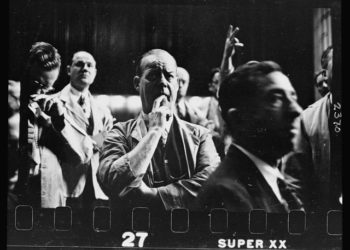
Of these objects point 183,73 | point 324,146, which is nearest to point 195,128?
point 183,73

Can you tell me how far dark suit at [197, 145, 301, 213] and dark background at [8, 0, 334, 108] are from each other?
0.47m

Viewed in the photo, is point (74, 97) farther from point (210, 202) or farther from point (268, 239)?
point (268, 239)

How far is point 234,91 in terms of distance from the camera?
11.5 feet

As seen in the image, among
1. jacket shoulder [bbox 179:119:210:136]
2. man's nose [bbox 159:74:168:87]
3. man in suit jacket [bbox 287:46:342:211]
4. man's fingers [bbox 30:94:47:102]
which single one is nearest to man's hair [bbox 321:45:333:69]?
man in suit jacket [bbox 287:46:342:211]

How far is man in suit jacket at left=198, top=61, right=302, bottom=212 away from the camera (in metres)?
3.46

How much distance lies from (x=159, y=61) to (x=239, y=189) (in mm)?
907

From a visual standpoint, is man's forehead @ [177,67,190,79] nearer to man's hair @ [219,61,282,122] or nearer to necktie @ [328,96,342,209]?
man's hair @ [219,61,282,122]

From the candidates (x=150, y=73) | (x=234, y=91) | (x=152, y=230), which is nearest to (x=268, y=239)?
(x=152, y=230)

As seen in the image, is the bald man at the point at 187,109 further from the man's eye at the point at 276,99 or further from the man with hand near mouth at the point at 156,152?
the man's eye at the point at 276,99

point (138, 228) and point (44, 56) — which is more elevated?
point (44, 56)

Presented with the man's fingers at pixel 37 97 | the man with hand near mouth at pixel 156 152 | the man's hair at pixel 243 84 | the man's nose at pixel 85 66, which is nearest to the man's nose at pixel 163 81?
the man with hand near mouth at pixel 156 152

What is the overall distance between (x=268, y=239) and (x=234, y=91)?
0.91 metres

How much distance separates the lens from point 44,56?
11.4 feet

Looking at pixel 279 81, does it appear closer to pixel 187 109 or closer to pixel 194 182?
pixel 187 109
